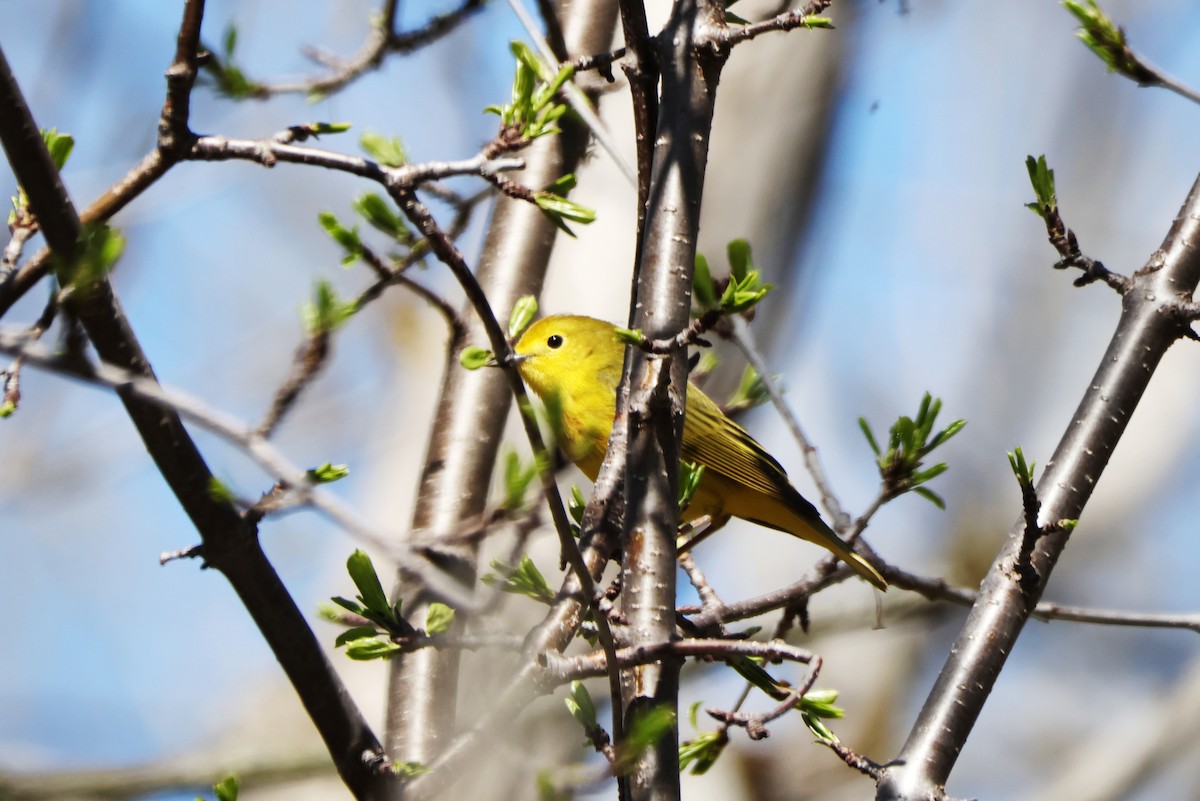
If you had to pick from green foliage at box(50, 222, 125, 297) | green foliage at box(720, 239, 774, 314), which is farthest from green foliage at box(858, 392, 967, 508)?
green foliage at box(50, 222, 125, 297)

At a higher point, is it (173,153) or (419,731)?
(173,153)

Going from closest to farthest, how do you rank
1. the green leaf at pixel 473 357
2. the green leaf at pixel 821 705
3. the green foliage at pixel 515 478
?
the green foliage at pixel 515 478
the green leaf at pixel 473 357
the green leaf at pixel 821 705

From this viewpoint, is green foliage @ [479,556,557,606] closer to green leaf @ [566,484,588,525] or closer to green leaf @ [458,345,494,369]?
green leaf @ [458,345,494,369]

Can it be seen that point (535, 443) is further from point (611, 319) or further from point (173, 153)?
point (611, 319)

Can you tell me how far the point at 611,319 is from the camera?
17.6ft

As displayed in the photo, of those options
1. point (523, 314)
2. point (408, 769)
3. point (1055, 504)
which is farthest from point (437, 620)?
point (1055, 504)

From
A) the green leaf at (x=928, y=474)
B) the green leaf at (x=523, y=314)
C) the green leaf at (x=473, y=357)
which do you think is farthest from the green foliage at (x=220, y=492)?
the green leaf at (x=928, y=474)

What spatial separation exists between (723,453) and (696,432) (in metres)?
0.13

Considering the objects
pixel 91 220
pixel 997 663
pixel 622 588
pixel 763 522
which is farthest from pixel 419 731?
pixel 763 522

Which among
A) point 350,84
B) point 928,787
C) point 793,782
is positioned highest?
point 350,84

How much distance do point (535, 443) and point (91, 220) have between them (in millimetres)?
788

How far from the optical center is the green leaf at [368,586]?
1.93m

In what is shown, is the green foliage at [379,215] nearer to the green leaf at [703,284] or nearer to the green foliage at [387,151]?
the green foliage at [387,151]

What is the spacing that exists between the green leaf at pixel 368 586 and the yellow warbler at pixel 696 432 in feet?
7.26
